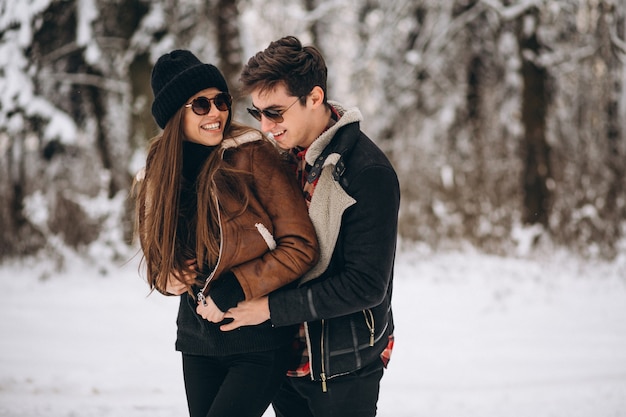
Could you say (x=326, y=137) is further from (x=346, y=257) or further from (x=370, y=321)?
(x=370, y=321)

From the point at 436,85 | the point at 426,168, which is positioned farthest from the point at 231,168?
the point at 436,85

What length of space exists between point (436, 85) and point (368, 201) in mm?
10572

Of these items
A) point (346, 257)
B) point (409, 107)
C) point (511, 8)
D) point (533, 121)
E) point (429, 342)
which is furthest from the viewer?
point (409, 107)

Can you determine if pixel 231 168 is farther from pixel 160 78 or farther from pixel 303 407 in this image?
pixel 303 407

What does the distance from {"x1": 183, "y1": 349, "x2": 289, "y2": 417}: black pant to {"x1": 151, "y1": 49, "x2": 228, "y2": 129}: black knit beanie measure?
0.94 m

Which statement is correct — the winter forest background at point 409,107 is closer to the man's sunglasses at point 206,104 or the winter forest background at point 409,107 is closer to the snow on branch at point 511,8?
the snow on branch at point 511,8

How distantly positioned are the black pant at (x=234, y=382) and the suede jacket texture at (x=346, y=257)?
0.16 metres

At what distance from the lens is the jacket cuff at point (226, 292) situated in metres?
2.11

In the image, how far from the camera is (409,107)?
11.7 metres

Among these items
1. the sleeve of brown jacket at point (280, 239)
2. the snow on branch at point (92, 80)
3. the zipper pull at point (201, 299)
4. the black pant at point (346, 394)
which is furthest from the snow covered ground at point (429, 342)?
the snow on branch at point (92, 80)

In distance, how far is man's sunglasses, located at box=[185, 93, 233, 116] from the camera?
2.34 m

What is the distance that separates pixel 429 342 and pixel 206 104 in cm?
421

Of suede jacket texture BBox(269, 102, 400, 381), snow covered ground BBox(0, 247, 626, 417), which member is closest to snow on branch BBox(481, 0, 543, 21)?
snow covered ground BBox(0, 247, 626, 417)

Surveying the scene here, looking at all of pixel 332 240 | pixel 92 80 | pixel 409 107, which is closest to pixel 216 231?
pixel 332 240
